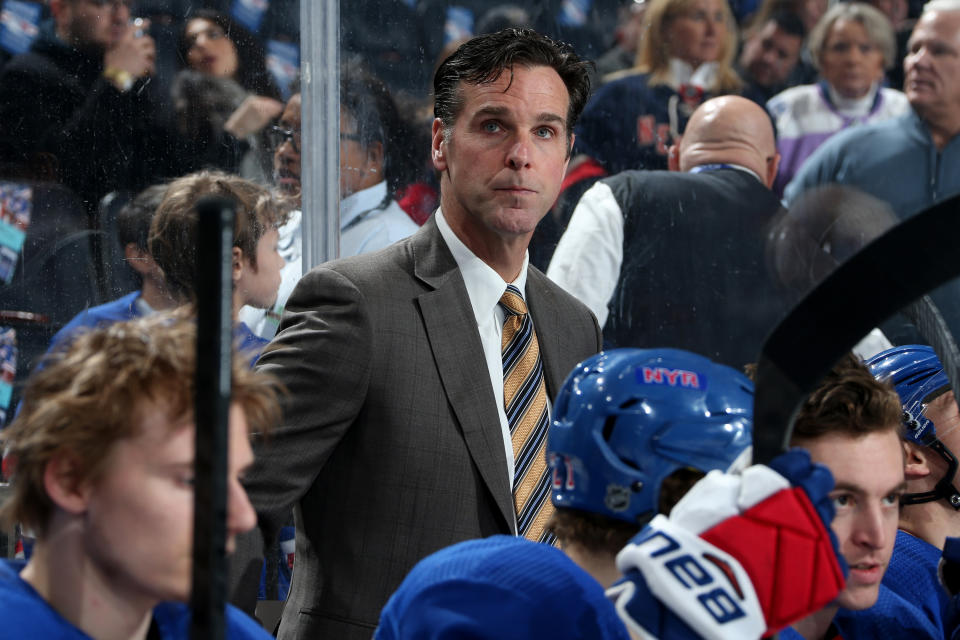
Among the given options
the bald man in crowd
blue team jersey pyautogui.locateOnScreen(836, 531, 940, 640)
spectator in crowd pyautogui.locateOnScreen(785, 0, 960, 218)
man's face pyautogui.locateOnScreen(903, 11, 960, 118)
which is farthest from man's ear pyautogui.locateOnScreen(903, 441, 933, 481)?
man's face pyautogui.locateOnScreen(903, 11, 960, 118)

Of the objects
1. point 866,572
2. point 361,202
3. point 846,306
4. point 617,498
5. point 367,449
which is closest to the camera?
point 846,306

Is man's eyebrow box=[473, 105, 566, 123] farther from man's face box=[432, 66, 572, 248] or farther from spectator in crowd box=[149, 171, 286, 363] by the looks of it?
spectator in crowd box=[149, 171, 286, 363]

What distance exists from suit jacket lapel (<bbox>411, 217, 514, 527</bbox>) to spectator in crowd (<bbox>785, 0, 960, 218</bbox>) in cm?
136

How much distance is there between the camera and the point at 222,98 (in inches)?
99.4

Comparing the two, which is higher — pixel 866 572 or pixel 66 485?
pixel 66 485

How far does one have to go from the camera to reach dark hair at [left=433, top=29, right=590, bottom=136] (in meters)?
1.87

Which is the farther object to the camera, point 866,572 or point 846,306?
point 866,572

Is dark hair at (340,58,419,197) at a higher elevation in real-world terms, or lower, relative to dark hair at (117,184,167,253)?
higher

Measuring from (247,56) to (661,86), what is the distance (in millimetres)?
1018

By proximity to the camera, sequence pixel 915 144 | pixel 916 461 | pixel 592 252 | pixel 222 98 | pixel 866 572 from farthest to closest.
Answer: pixel 915 144
pixel 592 252
pixel 222 98
pixel 916 461
pixel 866 572

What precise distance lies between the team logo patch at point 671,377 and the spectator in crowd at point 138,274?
4.62 feet

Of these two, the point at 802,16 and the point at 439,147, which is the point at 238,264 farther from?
the point at 802,16

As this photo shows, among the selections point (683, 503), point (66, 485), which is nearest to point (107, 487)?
point (66, 485)

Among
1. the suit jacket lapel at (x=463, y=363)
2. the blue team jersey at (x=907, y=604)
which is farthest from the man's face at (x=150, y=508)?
the blue team jersey at (x=907, y=604)
